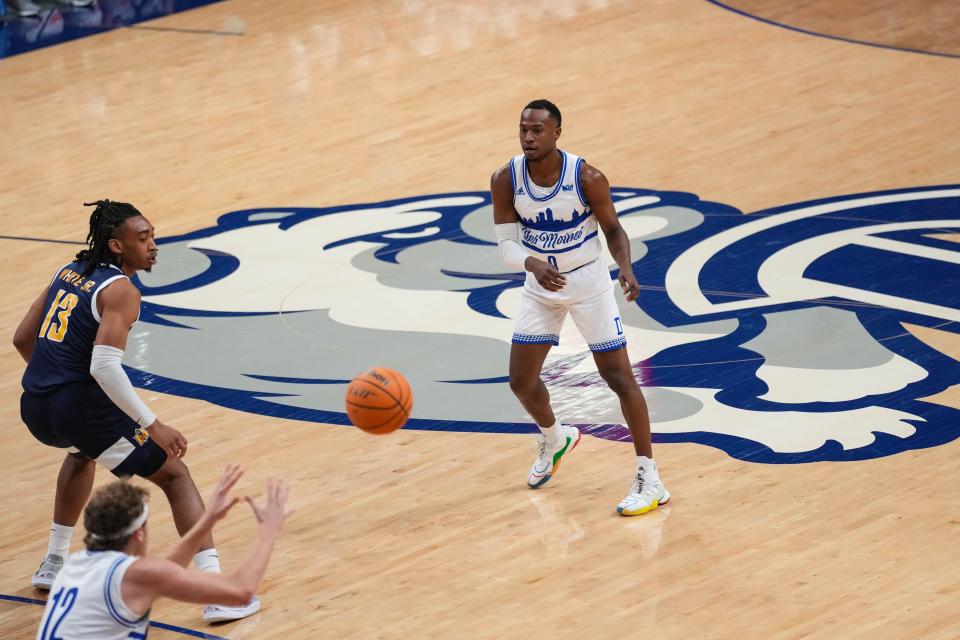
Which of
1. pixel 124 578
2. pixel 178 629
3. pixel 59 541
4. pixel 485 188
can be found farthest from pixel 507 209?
pixel 485 188

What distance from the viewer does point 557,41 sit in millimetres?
17359

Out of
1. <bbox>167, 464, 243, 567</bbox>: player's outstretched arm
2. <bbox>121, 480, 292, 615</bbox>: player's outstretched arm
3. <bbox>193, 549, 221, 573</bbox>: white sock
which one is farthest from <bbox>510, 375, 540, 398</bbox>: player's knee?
<bbox>121, 480, 292, 615</bbox>: player's outstretched arm

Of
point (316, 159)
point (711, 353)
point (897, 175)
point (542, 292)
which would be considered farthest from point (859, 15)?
point (542, 292)

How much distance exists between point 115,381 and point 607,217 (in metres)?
2.46

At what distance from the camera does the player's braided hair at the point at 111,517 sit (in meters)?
4.57

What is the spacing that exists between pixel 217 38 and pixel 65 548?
13198mm

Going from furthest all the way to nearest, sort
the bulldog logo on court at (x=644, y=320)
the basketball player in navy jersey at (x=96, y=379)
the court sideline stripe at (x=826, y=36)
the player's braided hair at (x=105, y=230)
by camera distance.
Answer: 1. the court sideline stripe at (x=826, y=36)
2. the bulldog logo on court at (x=644, y=320)
3. the player's braided hair at (x=105, y=230)
4. the basketball player in navy jersey at (x=96, y=379)

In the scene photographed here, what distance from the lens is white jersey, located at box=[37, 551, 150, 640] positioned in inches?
177

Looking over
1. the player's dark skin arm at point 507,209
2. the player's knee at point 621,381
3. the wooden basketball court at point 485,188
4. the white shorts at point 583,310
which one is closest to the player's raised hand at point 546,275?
the player's dark skin arm at point 507,209

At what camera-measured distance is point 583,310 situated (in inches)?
280

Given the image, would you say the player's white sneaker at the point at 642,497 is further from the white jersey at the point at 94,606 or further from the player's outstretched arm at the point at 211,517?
the white jersey at the point at 94,606

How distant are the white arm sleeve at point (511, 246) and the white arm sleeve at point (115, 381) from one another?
1947 millimetres

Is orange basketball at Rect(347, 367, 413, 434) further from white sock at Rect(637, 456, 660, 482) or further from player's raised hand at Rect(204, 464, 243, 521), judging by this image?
player's raised hand at Rect(204, 464, 243, 521)

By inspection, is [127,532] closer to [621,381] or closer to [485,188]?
[621,381]
